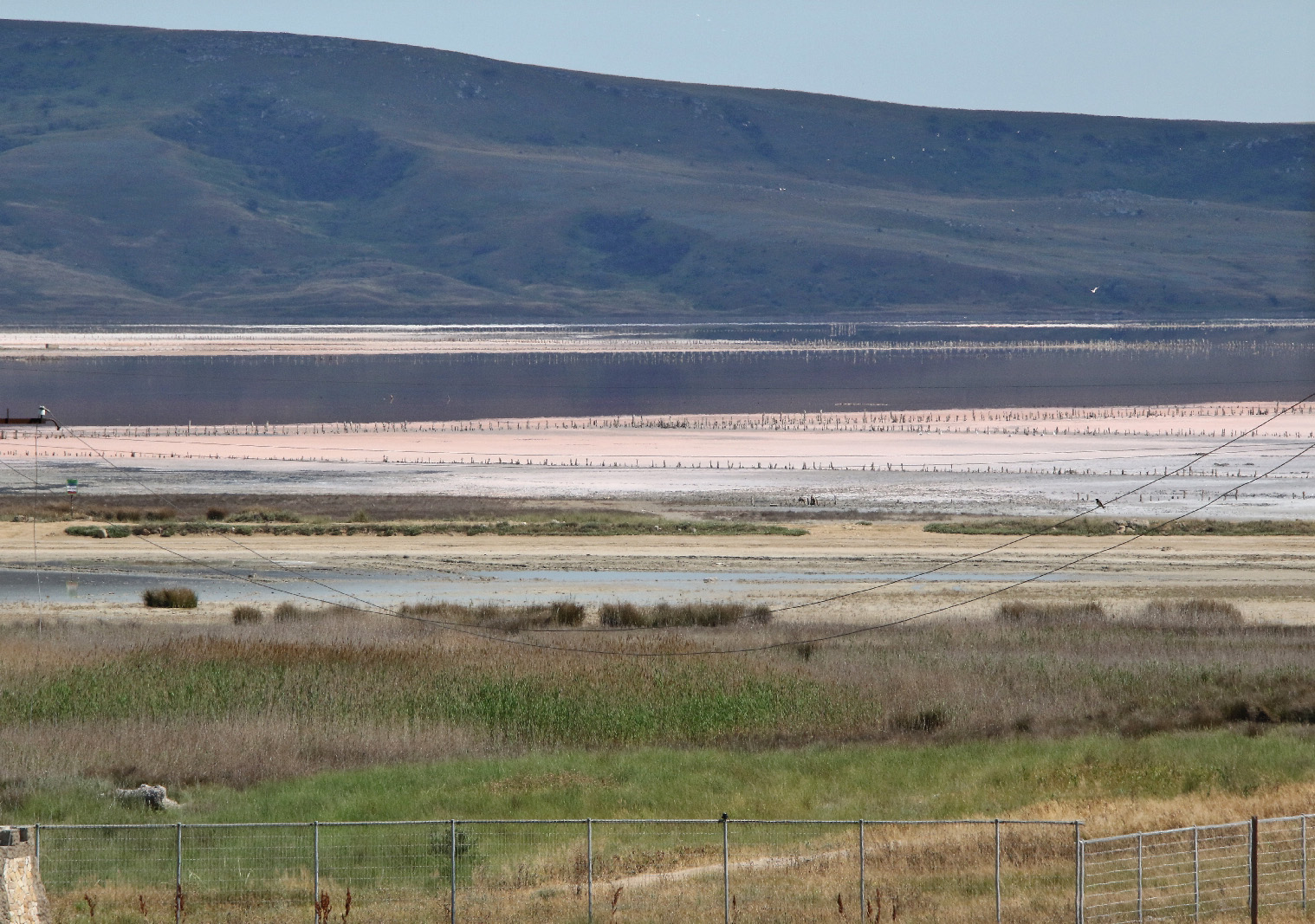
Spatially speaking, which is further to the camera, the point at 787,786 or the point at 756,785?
the point at 756,785

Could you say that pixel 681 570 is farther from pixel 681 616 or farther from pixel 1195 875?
pixel 1195 875

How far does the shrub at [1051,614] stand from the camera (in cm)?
4356

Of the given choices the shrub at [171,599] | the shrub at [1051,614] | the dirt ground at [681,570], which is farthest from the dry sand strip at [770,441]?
the shrub at [171,599]

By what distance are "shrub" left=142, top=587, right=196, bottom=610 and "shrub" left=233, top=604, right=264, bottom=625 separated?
2380mm

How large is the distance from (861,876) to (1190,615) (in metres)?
28.9

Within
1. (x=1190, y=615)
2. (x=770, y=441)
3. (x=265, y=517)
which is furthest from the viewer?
(x=770, y=441)

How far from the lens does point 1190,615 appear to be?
44.2 meters

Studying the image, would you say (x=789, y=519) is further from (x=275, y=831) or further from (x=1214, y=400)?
(x=1214, y=400)

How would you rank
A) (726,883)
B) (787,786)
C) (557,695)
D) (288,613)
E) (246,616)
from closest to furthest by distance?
(726,883)
(787,786)
(557,695)
(246,616)
(288,613)

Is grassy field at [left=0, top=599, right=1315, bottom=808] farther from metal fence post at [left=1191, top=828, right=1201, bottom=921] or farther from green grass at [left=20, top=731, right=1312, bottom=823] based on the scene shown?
metal fence post at [left=1191, top=828, right=1201, bottom=921]

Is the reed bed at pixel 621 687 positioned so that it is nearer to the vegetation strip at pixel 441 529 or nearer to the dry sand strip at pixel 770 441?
the vegetation strip at pixel 441 529

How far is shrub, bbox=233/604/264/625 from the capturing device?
43906 mm

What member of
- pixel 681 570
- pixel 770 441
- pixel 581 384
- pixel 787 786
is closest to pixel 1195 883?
pixel 787 786

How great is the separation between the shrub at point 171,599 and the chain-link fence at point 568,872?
23.4 metres
